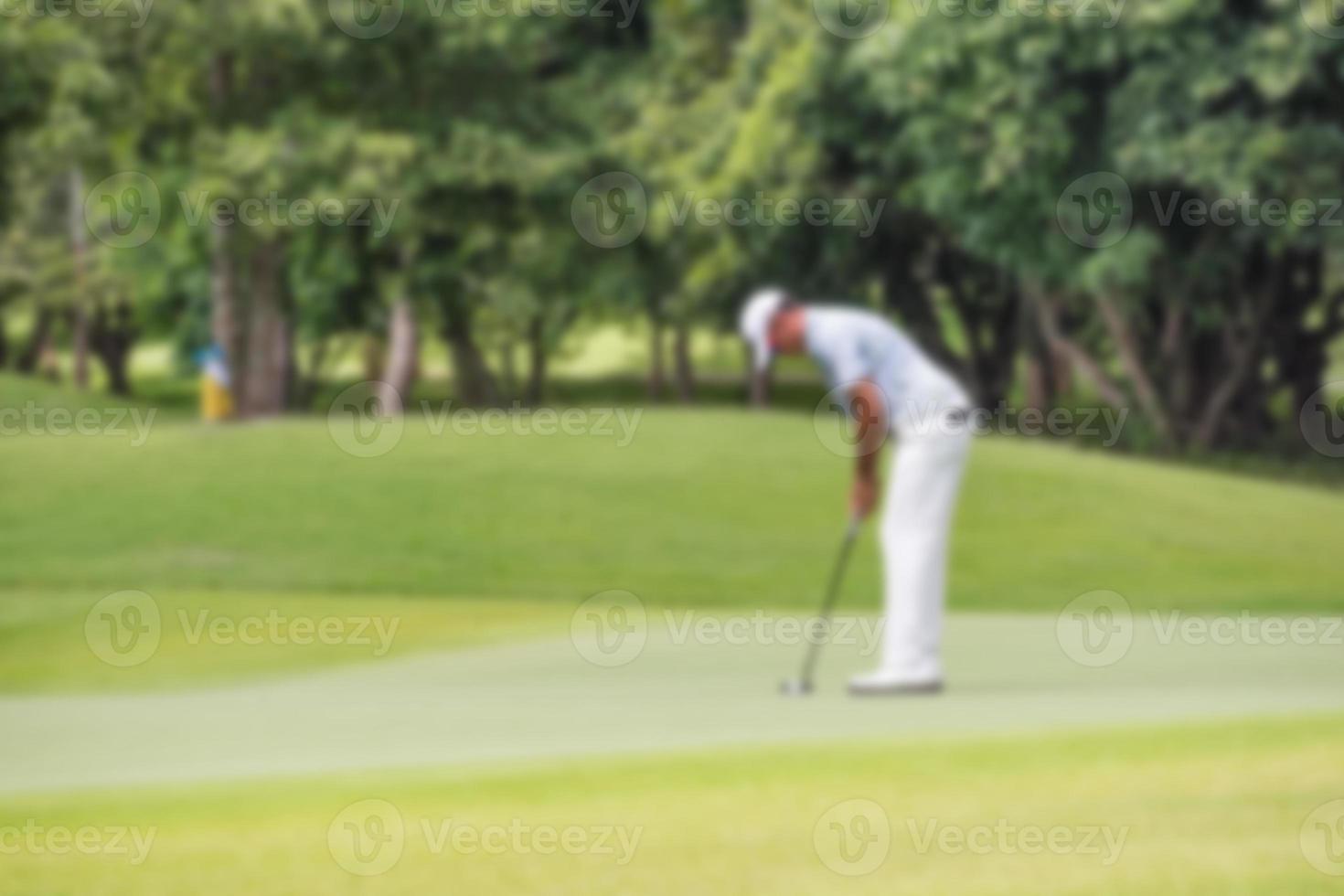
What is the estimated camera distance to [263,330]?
106 ft

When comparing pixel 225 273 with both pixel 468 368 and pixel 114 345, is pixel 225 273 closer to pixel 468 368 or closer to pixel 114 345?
pixel 468 368

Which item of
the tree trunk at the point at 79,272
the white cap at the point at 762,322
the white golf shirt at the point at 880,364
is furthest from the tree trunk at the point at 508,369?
the white cap at the point at 762,322

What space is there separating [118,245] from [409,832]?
112 feet

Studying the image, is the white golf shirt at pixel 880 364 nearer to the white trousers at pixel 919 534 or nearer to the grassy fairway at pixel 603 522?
the white trousers at pixel 919 534

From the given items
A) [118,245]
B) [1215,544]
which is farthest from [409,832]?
[118,245]

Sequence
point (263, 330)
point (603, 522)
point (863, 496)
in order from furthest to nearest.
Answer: point (263, 330) < point (603, 522) < point (863, 496)

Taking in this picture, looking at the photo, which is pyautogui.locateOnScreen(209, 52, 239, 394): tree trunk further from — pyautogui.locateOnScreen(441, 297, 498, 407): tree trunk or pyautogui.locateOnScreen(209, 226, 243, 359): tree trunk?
pyautogui.locateOnScreen(441, 297, 498, 407): tree trunk

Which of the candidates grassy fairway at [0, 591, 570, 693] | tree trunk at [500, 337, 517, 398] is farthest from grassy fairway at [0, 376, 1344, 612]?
tree trunk at [500, 337, 517, 398]

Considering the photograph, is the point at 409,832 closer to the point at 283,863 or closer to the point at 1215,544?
the point at 283,863

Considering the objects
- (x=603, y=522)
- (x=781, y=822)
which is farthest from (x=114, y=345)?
(x=781, y=822)

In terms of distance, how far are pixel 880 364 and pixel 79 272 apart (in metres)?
34.7

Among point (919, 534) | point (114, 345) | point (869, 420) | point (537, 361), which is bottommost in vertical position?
point (114, 345)

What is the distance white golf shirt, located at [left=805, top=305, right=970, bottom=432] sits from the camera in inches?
367

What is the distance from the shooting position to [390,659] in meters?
12.3
